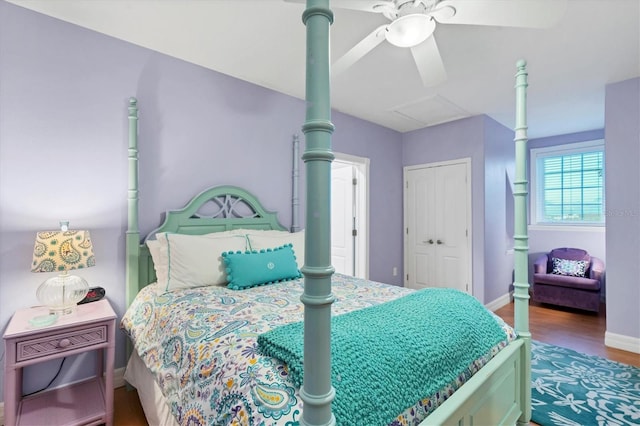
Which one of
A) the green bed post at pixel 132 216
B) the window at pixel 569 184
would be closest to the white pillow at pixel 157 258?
the green bed post at pixel 132 216

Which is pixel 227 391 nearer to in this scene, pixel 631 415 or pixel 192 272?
pixel 192 272

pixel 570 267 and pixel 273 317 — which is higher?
pixel 273 317

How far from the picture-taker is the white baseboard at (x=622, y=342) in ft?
9.58

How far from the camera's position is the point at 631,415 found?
1978mm

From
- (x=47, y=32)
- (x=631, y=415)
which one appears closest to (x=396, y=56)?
(x=47, y=32)

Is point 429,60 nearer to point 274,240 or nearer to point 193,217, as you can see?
point 274,240

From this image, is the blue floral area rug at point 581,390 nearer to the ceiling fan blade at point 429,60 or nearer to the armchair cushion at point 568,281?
the armchair cushion at point 568,281

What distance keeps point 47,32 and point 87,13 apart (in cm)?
31

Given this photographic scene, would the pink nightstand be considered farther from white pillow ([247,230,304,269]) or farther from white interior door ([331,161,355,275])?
white interior door ([331,161,355,275])

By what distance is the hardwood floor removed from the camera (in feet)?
6.70

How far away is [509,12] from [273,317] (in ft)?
5.98

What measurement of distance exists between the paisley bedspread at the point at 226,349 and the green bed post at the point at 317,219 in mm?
269

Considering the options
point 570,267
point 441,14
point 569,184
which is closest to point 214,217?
point 441,14

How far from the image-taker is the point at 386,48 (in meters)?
2.45
